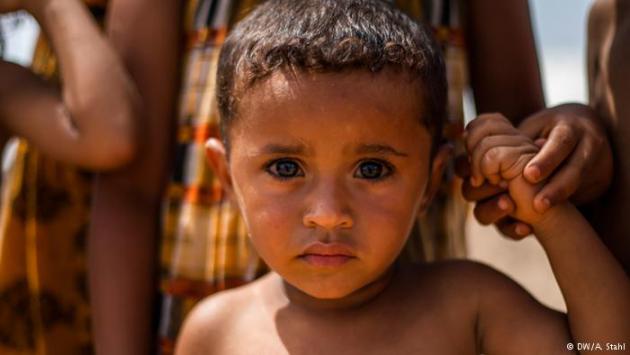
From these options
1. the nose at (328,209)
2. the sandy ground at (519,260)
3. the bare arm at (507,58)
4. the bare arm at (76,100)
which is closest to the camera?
the nose at (328,209)

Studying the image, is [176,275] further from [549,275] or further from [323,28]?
[549,275]

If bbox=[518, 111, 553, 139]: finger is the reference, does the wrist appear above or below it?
below

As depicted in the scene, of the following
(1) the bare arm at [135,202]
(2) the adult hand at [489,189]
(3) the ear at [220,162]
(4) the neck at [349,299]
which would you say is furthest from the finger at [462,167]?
(1) the bare arm at [135,202]

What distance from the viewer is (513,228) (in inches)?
82.3

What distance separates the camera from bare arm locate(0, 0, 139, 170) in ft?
7.34

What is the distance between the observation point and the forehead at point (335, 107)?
6.27 ft

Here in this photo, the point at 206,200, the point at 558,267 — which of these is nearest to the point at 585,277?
the point at 558,267

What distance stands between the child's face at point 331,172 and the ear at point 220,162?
16 centimetres

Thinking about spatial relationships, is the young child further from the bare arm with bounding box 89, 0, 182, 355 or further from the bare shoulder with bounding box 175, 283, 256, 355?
the bare arm with bounding box 89, 0, 182, 355

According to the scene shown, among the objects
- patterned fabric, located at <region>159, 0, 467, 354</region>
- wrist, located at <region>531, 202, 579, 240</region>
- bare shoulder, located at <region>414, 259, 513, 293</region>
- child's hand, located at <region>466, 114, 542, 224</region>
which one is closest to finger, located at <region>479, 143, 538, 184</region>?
child's hand, located at <region>466, 114, 542, 224</region>

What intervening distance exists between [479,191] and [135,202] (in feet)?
2.73

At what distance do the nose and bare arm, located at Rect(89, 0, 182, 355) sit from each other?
595mm

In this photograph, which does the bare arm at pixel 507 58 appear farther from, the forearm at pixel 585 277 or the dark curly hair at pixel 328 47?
the forearm at pixel 585 277

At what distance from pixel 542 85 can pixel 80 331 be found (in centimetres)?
137
